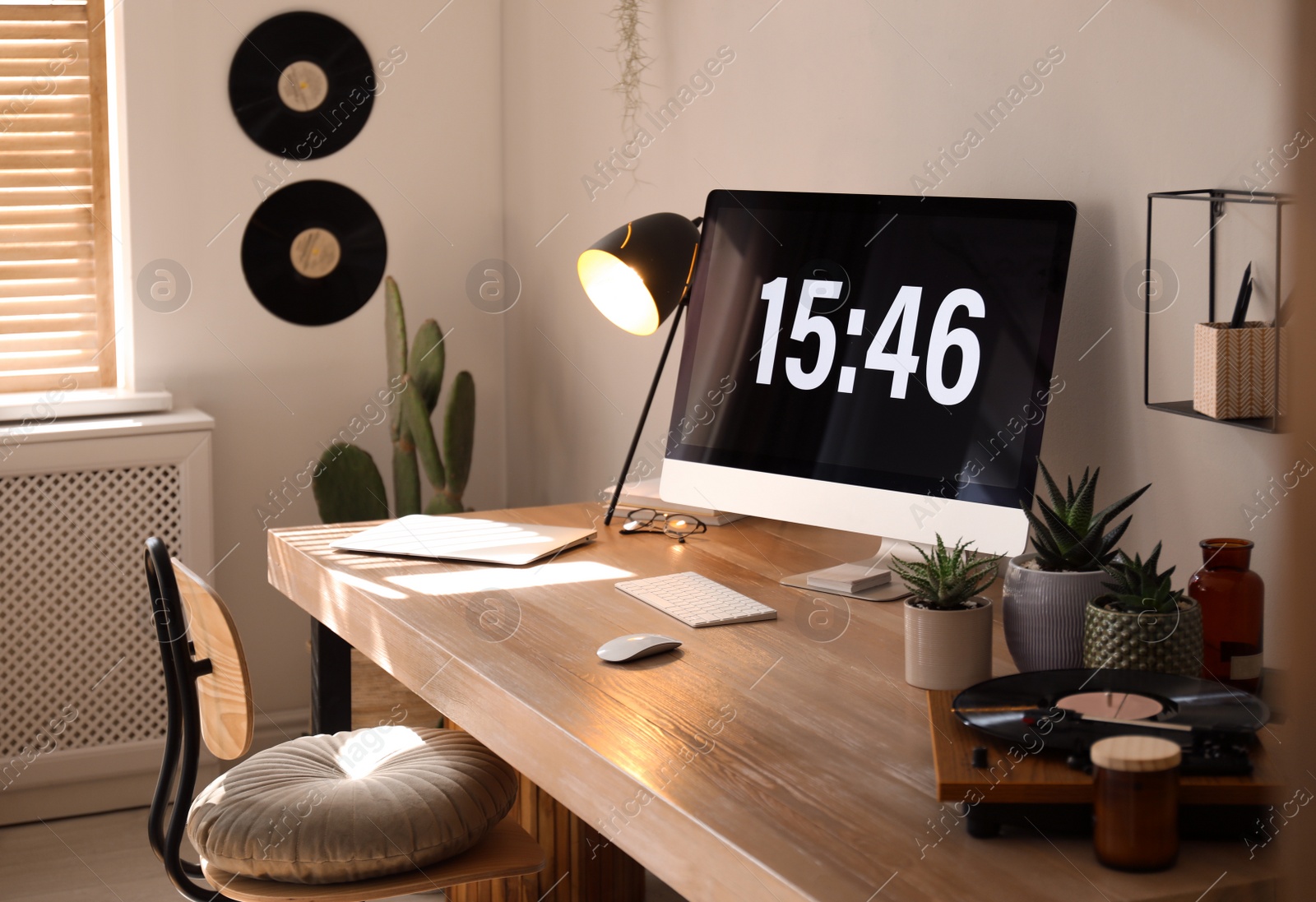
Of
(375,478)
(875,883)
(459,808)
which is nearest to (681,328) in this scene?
(375,478)

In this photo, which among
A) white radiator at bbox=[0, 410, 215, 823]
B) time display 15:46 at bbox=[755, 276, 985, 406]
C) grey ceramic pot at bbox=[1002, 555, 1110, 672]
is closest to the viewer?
grey ceramic pot at bbox=[1002, 555, 1110, 672]

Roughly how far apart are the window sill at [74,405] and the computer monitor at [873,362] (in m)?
1.56

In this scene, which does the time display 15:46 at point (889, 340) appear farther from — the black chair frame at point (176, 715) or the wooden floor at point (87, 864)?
the wooden floor at point (87, 864)

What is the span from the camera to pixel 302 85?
9.75ft

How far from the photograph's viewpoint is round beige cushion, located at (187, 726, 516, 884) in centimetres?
134

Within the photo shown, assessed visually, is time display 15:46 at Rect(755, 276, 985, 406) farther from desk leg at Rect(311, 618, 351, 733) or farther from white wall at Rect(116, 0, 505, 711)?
white wall at Rect(116, 0, 505, 711)

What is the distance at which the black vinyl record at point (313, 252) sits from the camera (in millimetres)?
2986

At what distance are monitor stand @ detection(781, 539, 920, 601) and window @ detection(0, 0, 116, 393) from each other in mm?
2081

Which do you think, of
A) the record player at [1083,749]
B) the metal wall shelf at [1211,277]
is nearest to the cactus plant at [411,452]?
the metal wall shelf at [1211,277]

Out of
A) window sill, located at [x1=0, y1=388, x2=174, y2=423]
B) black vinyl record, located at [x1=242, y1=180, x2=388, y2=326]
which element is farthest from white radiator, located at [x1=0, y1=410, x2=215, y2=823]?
black vinyl record, located at [x1=242, y1=180, x2=388, y2=326]

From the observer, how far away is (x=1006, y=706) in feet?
3.20

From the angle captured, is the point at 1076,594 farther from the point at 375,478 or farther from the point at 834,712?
the point at 375,478

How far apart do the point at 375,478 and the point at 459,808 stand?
160cm

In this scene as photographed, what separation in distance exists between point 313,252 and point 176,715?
5.85 ft
